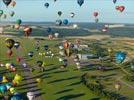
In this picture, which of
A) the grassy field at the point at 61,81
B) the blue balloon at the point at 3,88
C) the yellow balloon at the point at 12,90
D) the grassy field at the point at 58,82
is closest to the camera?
the blue balloon at the point at 3,88

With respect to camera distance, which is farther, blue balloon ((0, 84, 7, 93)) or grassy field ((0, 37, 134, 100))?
grassy field ((0, 37, 134, 100))

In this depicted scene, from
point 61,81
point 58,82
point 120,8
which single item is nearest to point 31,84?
point 58,82

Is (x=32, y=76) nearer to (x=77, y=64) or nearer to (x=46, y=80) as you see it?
(x=46, y=80)

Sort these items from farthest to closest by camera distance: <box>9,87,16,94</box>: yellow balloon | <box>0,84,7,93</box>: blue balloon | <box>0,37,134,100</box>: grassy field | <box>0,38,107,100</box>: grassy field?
<box>0,37,134,100</box>: grassy field, <box>0,38,107,100</box>: grassy field, <box>9,87,16,94</box>: yellow balloon, <box>0,84,7,93</box>: blue balloon

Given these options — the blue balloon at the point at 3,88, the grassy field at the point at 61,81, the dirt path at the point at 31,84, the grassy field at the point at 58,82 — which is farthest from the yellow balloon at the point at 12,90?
the dirt path at the point at 31,84

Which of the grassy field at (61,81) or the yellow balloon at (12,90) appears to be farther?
the grassy field at (61,81)

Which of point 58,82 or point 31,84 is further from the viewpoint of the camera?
point 58,82

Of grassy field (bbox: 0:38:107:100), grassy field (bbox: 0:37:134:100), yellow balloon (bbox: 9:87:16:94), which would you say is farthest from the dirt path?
yellow balloon (bbox: 9:87:16:94)

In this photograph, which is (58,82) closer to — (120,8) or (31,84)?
(31,84)

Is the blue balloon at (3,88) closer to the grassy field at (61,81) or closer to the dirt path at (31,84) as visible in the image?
the grassy field at (61,81)

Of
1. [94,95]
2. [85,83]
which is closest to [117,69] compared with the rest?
[85,83]

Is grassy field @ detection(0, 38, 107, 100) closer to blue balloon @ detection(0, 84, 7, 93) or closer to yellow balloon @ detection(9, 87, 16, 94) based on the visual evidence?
yellow balloon @ detection(9, 87, 16, 94)

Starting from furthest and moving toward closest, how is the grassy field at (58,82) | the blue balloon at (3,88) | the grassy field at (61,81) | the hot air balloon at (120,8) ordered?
the hot air balloon at (120,8) < the grassy field at (61,81) < the grassy field at (58,82) < the blue balloon at (3,88)
